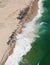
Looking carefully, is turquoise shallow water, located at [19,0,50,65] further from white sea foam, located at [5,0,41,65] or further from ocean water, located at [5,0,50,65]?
white sea foam, located at [5,0,41,65]

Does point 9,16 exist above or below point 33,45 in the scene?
above

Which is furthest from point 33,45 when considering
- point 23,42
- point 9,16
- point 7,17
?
point 9,16

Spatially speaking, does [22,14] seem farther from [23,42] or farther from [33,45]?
[33,45]

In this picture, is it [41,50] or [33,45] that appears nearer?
[41,50]

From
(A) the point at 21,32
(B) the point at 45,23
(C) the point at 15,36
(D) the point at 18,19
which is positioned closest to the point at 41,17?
(B) the point at 45,23

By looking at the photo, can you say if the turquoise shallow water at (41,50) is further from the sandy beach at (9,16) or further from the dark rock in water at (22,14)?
the dark rock in water at (22,14)

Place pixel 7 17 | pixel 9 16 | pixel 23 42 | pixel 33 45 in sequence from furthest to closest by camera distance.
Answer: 1. pixel 9 16
2. pixel 7 17
3. pixel 23 42
4. pixel 33 45

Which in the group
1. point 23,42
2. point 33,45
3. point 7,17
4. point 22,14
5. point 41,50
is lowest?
point 41,50

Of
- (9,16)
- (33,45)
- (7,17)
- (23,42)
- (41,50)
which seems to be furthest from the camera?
(9,16)
